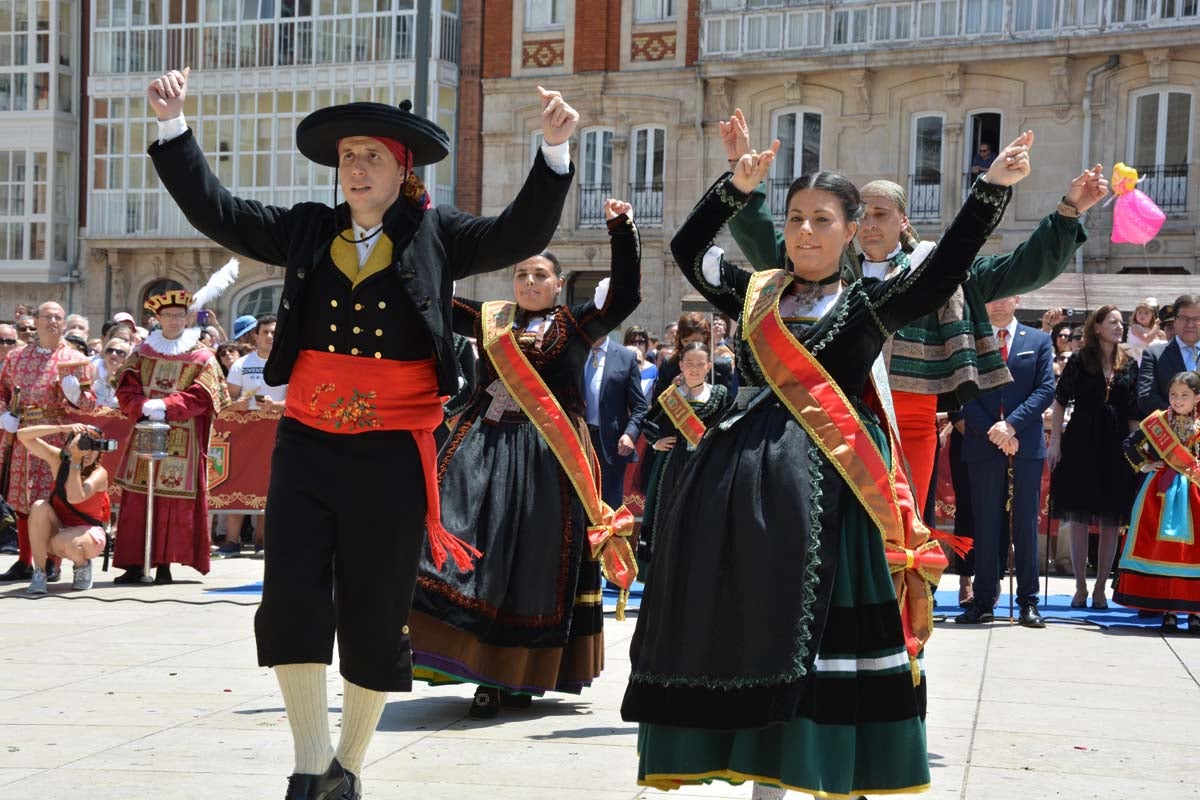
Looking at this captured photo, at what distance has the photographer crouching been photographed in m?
10.4

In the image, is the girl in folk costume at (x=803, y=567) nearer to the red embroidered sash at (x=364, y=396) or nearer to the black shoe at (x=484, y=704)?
the red embroidered sash at (x=364, y=396)

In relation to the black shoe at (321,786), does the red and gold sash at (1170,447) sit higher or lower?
higher

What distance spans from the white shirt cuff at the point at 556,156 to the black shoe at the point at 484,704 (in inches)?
97.4

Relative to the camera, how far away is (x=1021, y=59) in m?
26.1

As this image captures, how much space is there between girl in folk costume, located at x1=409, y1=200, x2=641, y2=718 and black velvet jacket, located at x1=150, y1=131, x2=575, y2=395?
140cm

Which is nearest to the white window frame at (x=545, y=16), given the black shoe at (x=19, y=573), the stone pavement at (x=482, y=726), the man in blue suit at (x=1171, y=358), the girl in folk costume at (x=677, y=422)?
the girl in folk costume at (x=677, y=422)

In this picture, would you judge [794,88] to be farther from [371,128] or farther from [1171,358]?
[371,128]

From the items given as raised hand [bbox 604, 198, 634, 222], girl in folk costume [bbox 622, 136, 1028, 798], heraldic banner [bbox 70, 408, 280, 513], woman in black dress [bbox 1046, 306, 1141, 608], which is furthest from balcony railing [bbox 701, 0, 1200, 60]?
girl in folk costume [bbox 622, 136, 1028, 798]

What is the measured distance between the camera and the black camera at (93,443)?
1031 cm

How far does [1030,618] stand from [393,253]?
19.2ft

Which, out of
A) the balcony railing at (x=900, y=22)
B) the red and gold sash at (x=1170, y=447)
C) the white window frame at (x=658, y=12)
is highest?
the white window frame at (x=658, y=12)

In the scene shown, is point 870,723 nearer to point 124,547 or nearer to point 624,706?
point 624,706

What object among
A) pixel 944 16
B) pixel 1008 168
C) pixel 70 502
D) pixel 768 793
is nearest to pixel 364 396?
pixel 768 793

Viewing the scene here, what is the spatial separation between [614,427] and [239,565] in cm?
345
